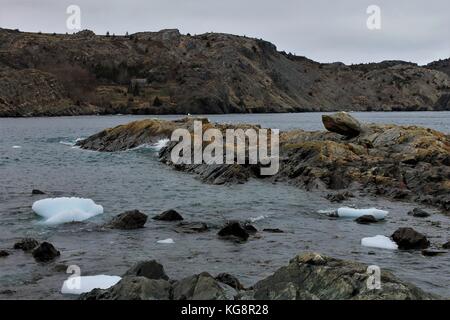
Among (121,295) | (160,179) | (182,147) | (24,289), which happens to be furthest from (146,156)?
(121,295)

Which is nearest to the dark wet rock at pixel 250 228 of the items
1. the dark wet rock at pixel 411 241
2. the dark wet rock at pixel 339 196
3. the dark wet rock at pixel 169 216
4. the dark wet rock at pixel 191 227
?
the dark wet rock at pixel 191 227

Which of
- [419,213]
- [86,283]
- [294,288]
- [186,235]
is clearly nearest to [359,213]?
[419,213]

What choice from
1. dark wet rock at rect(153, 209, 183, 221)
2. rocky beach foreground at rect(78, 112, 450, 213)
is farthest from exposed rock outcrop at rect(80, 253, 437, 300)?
rocky beach foreground at rect(78, 112, 450, 213)

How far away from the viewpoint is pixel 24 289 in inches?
690

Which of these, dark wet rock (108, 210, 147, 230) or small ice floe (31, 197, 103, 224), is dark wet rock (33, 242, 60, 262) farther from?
small ice floe (31, 197, 103, 224)

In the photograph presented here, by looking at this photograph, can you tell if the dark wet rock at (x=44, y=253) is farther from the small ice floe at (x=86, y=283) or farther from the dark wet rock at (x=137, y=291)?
the dark wet rock at (x=137, y=291)

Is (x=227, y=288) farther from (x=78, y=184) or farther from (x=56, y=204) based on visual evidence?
(x=78, y=184)

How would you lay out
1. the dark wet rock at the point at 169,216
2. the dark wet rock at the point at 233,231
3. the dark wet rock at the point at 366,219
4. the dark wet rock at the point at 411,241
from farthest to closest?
the dark wet rock at the point at 169,216 < the dark wet rock at the point at 366,219 < the dark wet rock at the point at 233,231 < the dark wet rock at the point at 411,241

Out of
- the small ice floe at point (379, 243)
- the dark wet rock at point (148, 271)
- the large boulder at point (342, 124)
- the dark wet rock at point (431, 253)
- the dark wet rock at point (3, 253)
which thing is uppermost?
the large boulder at point (342, 124)

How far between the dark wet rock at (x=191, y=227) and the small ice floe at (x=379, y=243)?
795 centimetres

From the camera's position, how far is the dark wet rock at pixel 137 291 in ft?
45.2

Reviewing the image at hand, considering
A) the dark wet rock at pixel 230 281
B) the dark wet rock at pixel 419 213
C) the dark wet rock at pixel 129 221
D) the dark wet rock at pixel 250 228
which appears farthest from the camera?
the dark wet rock at pixel 419 213

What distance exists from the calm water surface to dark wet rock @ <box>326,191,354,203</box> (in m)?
0.55

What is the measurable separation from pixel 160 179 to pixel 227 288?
30.5 meters
